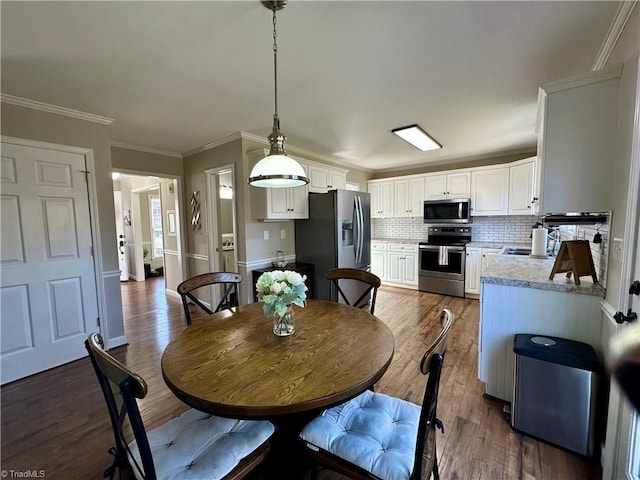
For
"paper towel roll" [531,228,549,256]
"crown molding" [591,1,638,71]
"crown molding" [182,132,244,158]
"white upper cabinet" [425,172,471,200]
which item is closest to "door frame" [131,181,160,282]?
"crown molding" [182,132,244,158]

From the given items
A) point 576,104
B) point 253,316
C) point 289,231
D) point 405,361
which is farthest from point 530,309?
point 289,231

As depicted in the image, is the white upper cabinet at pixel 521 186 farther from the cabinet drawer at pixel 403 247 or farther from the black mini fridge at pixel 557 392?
the black mini fridge at pixel 557 392

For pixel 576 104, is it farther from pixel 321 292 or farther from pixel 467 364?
pixel 321 292

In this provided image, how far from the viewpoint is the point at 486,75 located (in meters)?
2.14

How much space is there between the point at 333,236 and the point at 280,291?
2312mm

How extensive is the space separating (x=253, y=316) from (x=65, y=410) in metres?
1.65

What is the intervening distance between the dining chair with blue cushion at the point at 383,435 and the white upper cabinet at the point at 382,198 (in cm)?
471

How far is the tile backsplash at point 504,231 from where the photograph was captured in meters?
1.88

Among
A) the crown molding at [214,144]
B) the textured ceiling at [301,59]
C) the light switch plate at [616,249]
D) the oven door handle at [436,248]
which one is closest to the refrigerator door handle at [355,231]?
the textured ceiling at [301,59]

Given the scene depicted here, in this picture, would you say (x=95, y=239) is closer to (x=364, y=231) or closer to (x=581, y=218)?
(x=364, y=231)

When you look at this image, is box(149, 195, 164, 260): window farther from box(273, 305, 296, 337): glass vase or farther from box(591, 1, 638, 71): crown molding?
box(591, 1, 638, 71): crown molding

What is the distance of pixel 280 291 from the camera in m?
1.44

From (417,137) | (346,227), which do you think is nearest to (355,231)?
(346,227)

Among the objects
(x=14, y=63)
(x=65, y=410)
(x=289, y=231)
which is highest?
(x=14, y=63)
